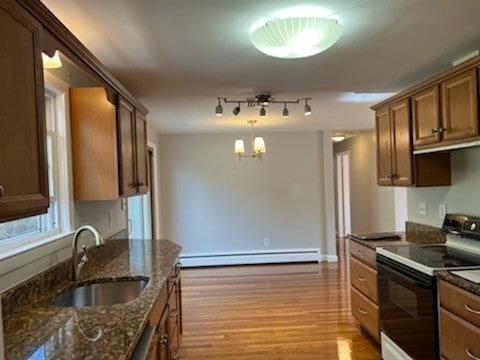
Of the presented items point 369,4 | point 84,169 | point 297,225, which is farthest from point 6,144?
point 297,225

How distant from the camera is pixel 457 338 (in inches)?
75.9

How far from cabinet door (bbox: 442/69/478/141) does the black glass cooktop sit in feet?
2.58

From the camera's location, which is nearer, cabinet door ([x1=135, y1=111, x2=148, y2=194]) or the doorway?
cabinet door ([x1=135, y1=111, x2=148, y2=194])

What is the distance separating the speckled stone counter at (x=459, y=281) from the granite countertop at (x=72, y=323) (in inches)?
62.0

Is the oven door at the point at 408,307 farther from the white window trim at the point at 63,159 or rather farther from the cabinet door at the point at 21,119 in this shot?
the white window trim at the point at 63,159

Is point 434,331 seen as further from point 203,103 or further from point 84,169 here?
point 203,103

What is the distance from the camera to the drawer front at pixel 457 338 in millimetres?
1804

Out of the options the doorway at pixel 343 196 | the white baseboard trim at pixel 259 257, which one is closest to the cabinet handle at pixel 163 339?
the white baseboard trim at pixel 259 257

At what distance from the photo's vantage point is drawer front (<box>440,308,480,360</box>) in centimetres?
180

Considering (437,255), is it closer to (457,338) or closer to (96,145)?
(457,338)

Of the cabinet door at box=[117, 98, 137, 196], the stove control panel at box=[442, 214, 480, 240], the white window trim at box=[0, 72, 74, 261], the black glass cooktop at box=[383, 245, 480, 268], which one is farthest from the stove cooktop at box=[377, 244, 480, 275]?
the white window trim at box=[0, 72, 74, 261]

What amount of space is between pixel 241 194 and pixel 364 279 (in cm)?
328

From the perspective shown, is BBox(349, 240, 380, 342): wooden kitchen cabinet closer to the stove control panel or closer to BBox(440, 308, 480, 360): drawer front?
the stove control panel

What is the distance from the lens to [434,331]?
83.6 inches
